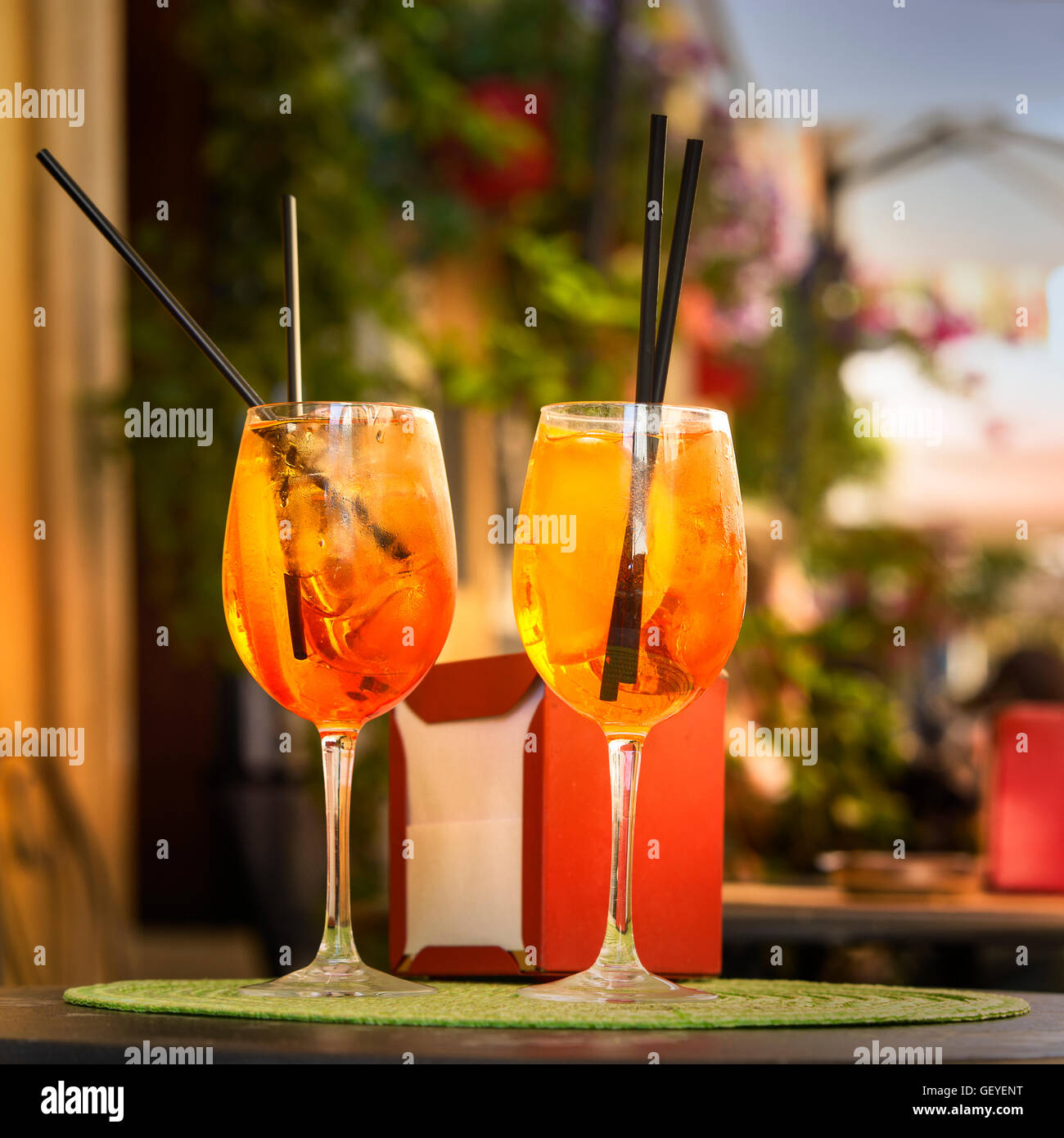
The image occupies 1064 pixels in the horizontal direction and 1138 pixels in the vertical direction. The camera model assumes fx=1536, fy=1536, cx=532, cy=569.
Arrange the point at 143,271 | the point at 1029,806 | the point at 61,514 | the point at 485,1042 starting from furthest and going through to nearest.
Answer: the point at 61,514
the point at 1029,806
the point at 143,271
the point at 485,1042

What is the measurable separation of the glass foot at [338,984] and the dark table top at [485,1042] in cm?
7

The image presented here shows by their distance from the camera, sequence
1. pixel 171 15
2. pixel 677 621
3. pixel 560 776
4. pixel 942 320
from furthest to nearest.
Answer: pixel 171 15
pixel 942 320
pixel 560 776
pixel 677 621

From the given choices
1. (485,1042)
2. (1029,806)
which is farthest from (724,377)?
(485,1042)

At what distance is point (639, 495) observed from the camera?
0.84 m

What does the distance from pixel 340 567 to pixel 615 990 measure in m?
0.27

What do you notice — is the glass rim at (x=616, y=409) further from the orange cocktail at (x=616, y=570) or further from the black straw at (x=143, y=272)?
the black straw at (x=143, y=272)

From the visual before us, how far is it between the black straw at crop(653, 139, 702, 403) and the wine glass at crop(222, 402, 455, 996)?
15 centimetres

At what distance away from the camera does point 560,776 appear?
3.11 feet

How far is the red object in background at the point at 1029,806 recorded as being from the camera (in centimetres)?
203

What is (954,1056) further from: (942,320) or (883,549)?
(942,320)

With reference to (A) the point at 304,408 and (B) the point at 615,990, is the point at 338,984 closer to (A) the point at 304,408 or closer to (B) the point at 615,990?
(B) the point at 615,990

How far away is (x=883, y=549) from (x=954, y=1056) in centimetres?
355
